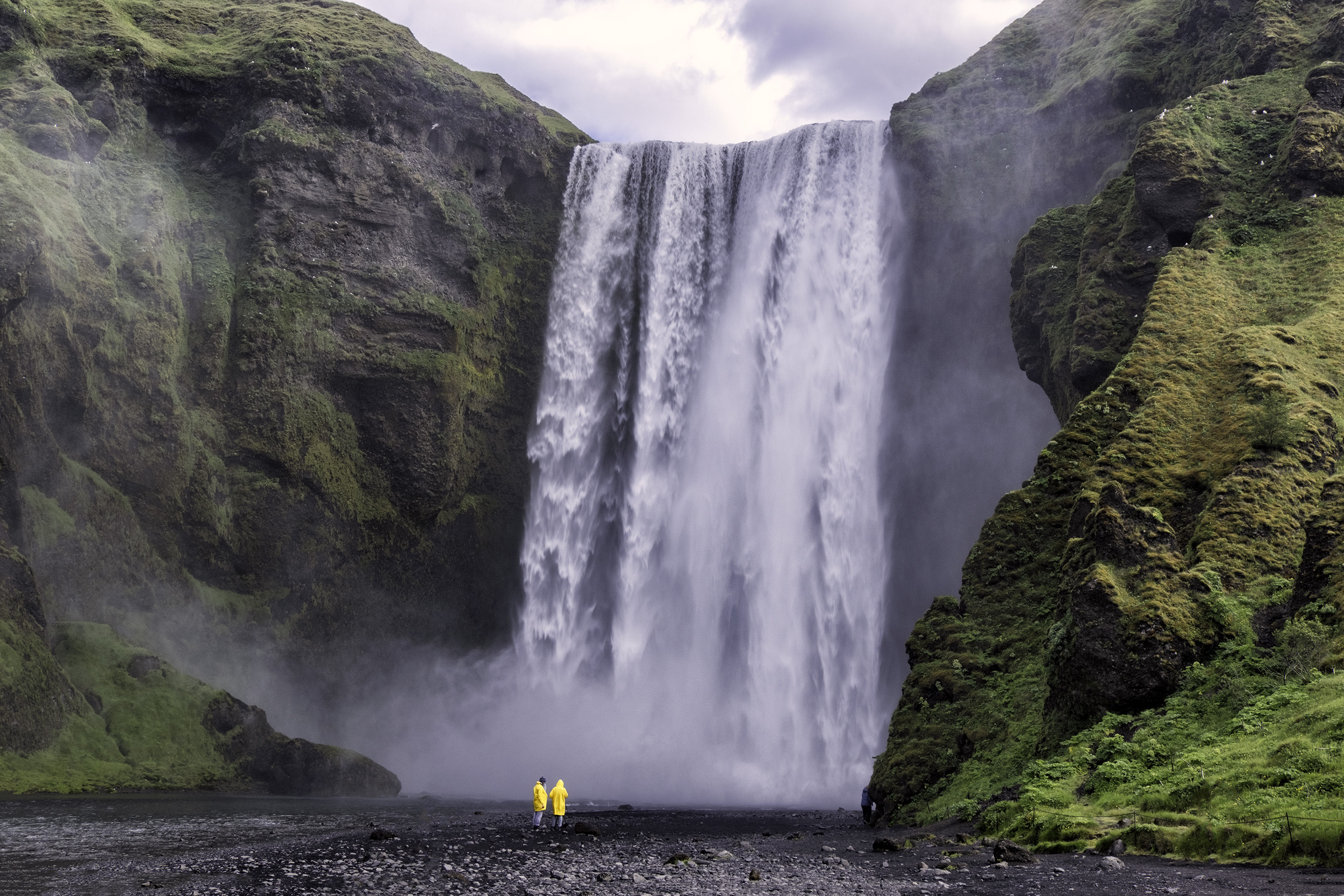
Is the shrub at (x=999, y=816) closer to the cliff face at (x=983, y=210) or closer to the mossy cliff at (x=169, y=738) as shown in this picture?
the cliff face at (x=983, y=210)

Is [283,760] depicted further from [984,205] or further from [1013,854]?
[984,205]

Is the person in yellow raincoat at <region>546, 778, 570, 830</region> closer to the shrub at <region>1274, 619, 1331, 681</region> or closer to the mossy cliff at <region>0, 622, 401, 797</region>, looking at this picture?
the shrub at <region>1274, 619, 1331, 681</region>

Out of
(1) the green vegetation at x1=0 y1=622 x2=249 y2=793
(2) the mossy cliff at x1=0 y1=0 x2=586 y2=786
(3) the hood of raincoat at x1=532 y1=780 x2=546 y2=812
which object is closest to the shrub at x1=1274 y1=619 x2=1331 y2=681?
(3) the hood of raincoat at x1=532 y1=780 x2=546 y2=812

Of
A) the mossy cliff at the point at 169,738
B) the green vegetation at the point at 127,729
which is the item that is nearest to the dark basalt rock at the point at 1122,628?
the mossy cliff at the point at 169,738

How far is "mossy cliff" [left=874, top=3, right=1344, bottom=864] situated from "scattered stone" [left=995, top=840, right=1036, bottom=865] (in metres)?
0.83

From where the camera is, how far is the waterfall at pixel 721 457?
4206 cm

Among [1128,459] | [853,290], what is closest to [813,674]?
[853,290]

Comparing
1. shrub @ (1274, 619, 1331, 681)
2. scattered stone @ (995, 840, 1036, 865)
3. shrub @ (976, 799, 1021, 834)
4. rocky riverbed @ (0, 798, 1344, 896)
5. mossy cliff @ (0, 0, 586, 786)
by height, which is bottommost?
rocky riverbed @ (0, 798, 1344, 896)

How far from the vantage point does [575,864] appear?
16.8 metres

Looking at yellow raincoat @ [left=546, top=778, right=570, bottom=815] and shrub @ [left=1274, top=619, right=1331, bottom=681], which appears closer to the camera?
shrub @ [left=1274, top=619, right=1331, bottom=681]

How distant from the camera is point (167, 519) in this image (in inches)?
1699

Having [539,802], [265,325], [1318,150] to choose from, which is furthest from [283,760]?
[1318,150]

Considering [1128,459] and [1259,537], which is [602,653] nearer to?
[1128,459]

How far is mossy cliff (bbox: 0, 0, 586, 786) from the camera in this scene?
40844 millimetres
